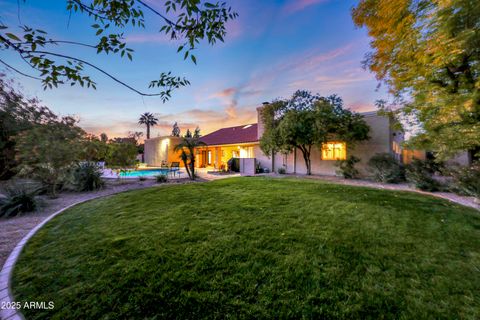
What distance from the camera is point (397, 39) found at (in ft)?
23.2

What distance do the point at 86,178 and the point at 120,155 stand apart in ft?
7.03

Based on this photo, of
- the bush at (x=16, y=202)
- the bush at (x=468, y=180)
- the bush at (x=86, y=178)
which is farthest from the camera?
the bush at (x=86, y=178)

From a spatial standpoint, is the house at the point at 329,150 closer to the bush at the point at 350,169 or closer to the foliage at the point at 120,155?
the bush at the point at 350,169

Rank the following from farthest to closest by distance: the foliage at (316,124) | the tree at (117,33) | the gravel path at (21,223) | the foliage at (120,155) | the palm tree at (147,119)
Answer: the palm tree at (147,119) → the foliage at (316,124) → the foliage at (120,155) → the gravel path at (21,223) → the tree at (117,33)

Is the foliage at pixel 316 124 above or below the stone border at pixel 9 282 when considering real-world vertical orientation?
above

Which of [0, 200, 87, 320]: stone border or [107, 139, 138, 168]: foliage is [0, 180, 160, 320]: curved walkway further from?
[107, 139, 138, 168]: foliage

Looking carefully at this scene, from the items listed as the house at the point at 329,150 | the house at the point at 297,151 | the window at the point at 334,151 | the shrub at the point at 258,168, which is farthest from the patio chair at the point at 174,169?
the window at the point at 334,151

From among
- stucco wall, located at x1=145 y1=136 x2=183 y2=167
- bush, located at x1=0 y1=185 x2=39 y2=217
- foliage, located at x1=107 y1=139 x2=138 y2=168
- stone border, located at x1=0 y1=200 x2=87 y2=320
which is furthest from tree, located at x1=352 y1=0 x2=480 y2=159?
stucco wall, located at x1=145 y1=136 x2=183 y2=167

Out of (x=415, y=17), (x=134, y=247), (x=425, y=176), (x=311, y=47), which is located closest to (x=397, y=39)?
(x=415, y=17)

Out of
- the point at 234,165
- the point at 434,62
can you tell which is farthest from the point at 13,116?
the point at 434,62

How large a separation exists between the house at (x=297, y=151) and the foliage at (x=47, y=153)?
1106 centimetres

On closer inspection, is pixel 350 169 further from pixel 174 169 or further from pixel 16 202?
pixel 16 202

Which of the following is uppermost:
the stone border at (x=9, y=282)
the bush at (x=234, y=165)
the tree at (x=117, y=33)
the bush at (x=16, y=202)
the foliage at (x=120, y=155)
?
the tree at (x=117, y=33)

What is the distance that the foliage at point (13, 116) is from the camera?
9609 millimetres
